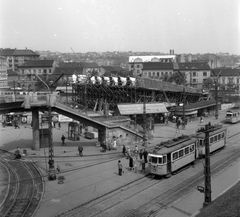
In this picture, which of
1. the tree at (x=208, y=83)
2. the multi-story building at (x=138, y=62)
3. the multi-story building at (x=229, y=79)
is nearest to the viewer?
the tree at (x=208, y=83)

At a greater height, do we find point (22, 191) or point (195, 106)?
point (195, 106)

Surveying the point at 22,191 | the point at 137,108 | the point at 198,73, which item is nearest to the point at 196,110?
the point at 137,108

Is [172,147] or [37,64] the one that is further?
[37,64]

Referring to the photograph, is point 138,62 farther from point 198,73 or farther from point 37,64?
point 37,64

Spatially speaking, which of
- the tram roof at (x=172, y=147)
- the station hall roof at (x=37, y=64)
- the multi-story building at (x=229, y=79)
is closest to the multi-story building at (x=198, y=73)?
the multi-story building at (x=229, y=79)

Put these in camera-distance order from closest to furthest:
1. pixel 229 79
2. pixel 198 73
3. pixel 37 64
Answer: pixel 198 73 → pixel 229 79 → pixel 37 64

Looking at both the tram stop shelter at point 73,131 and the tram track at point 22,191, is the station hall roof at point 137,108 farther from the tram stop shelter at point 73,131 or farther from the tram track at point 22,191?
the tram track at point 22,191

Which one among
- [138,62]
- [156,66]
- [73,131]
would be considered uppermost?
[138,62]
